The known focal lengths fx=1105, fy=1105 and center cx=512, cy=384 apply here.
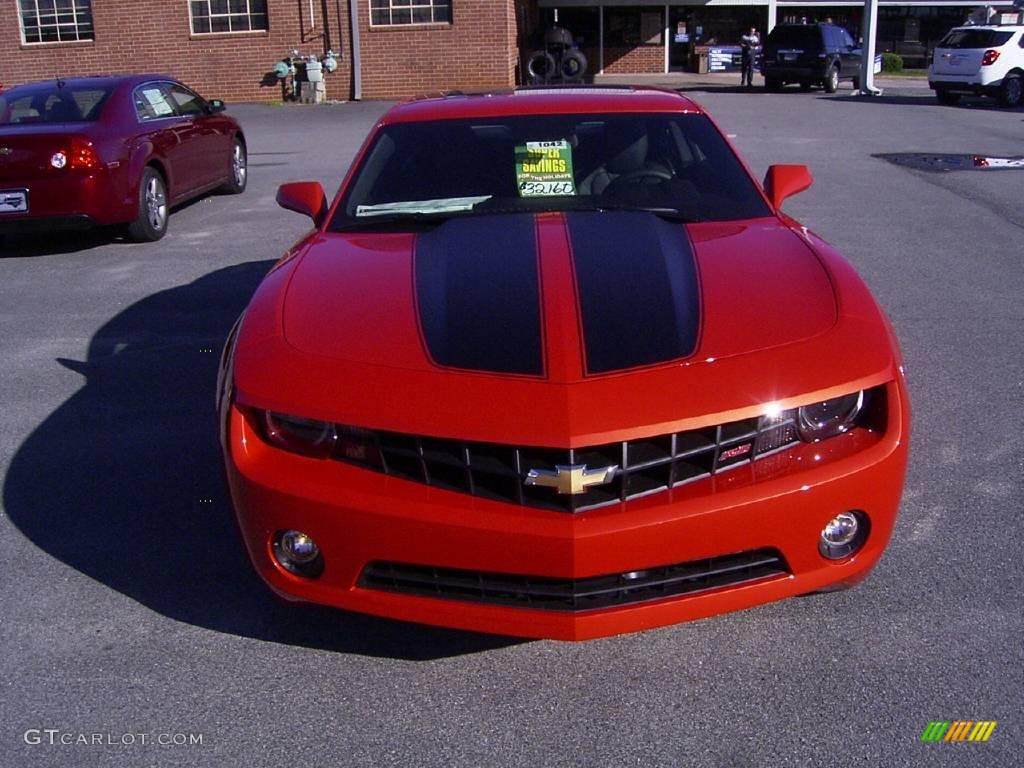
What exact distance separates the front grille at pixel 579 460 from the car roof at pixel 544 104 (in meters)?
2.15

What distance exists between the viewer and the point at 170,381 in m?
5.85

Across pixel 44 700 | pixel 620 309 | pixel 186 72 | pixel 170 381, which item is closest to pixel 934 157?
pixel 170 381

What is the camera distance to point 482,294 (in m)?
3.39

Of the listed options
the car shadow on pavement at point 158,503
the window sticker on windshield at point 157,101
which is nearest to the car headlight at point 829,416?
the car shadow on pavement at point 158,503

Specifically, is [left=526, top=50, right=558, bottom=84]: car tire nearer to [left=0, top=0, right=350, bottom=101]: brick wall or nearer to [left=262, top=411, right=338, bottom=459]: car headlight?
[left=0, top=0, right=350, bottom=101]: brick wall

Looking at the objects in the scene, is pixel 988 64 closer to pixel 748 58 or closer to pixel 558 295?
pixel 748 58

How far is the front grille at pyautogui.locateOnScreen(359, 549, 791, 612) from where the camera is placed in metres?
2.87

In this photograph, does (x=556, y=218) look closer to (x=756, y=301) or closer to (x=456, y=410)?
(x=756, y=301)

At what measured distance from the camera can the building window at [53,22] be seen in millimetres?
27500

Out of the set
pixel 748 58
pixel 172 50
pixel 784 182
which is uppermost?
pixel 784 182

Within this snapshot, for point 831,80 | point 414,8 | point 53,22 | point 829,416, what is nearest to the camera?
point 829,416

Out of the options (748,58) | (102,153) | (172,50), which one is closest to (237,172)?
(102,153)

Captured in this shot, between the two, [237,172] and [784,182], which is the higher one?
[784,182]

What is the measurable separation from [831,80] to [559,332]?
92.3ft
